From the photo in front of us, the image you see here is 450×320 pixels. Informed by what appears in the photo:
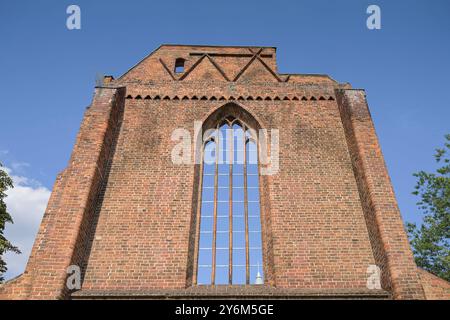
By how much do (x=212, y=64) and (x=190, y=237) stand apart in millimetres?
6056

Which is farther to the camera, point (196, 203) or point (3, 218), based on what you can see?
point (3, 218)

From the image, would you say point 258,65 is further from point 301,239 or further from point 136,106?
point 301,239

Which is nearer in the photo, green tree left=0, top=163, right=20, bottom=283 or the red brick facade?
the red brick facade

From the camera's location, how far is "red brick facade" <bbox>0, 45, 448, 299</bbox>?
636 centimetres

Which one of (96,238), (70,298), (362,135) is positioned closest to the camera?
(70,298)

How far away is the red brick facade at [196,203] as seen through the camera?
636 centimetres

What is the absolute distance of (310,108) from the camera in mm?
9508

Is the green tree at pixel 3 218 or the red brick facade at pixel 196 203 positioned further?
the green tree at pixel 3 218

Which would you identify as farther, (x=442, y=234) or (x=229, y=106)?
(x=442, y=234)

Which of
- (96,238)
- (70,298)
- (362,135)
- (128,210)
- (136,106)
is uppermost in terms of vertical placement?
(136,106)

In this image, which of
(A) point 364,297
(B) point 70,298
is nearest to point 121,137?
(B) point 70,298

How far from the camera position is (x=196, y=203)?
25.8 feet

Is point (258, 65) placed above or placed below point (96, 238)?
above

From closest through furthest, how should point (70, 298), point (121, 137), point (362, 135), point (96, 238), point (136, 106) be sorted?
point (70, 298), point (96, 238), point (362, 135), point (121, 137), point (136, 106)
